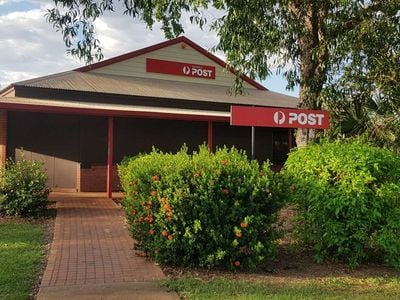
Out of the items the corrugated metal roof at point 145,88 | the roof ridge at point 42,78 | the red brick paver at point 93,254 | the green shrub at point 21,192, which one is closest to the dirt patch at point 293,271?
the red brick paver at point 93,254

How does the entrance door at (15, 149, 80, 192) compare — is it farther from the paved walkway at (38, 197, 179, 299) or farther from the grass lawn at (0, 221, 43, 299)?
the grass lawn at (0, 221, 43, 299)

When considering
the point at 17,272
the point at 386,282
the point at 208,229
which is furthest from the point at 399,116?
the point at 17,272

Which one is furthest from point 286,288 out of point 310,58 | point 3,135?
point 3,135

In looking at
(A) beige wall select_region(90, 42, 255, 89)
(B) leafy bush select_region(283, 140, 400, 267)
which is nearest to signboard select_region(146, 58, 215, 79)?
(A) beige wall select_region(90, 42, 255, 89)

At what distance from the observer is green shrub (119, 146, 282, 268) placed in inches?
256

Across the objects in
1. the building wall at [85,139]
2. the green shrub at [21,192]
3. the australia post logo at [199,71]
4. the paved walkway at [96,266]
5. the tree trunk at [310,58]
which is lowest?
the paved walkway at [96,266]

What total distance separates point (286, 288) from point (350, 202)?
1659 millimetres

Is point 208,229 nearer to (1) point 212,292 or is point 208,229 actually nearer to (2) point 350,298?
(1) point 212,292

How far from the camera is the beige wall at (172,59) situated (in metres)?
20.1

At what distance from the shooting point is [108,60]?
19.8 meters

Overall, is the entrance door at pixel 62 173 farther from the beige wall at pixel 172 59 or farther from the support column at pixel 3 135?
the beige wall at pixel 172 59

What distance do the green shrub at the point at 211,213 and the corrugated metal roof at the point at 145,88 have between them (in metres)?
Answer: 10.8

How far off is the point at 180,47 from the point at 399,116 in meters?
12.1

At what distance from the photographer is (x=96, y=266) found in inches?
265
